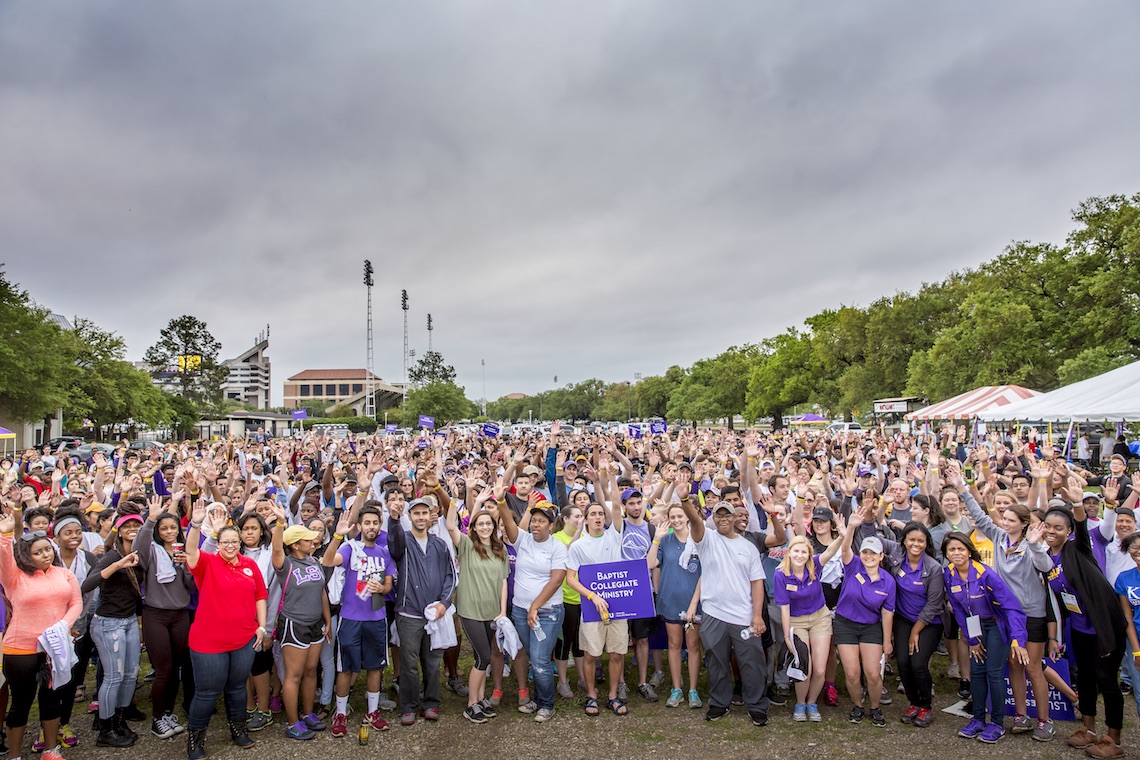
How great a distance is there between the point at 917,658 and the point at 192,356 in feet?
227

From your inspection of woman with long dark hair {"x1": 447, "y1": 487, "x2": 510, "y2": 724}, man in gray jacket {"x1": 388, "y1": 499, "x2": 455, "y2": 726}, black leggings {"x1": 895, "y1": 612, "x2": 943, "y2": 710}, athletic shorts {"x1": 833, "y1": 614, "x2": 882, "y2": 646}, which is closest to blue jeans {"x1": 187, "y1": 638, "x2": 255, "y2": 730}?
man in gray jacket {"x1": 388, "y1": 499, "x2": 455, "y2": 726}

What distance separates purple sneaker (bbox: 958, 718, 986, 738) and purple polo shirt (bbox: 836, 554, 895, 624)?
0.93 m

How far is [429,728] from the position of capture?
5262 millimetres

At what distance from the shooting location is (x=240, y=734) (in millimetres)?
4891

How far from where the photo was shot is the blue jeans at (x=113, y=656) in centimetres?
488

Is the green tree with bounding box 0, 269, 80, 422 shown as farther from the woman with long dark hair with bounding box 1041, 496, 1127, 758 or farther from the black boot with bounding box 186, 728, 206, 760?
the woman with long dark hair with bounding box 1041, 496, 1127, 758

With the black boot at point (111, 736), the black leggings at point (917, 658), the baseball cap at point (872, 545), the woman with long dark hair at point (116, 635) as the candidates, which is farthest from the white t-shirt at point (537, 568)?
the black boot at point (111, 736)

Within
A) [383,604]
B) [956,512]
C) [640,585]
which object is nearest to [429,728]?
[383,604]

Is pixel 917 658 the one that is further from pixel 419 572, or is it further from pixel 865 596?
pixel 419 572

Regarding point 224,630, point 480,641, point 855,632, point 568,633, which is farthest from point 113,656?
point 855,632

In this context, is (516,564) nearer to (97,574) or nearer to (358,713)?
(358,713)

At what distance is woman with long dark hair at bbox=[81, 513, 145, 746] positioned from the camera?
192 inches

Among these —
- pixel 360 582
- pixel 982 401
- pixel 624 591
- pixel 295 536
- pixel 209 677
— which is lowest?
pixel 209 677

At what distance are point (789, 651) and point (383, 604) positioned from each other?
3.34 m
